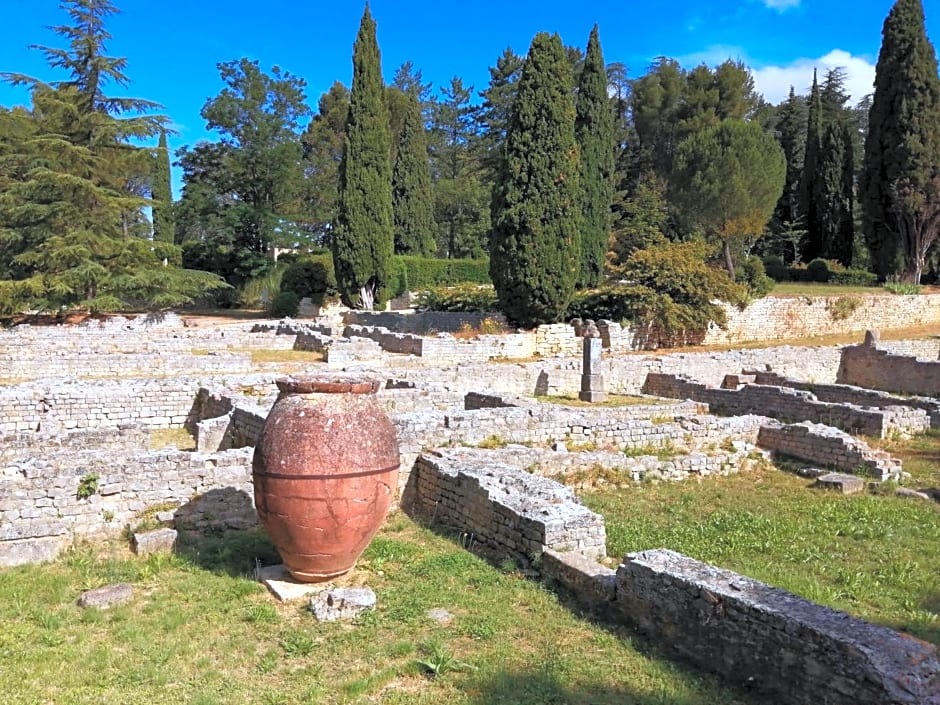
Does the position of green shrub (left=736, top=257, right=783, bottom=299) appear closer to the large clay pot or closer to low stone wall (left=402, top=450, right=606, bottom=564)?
low stone wall (left=402, top=450, right=606, bottom=564)

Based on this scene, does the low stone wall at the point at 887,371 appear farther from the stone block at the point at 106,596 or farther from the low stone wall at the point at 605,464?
the stone block at the point at 106,596

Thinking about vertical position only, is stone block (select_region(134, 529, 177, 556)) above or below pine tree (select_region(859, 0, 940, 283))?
below

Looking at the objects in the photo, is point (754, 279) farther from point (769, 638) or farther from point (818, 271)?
point (769, 638)

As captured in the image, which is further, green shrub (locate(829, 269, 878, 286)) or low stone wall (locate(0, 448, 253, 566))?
green shrub (locate(829, 269, 878, 286))

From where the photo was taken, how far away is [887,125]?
131 feet

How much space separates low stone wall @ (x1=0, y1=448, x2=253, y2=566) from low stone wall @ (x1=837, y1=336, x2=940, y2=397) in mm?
20515

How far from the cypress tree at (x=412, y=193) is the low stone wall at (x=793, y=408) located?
26559 millimetres

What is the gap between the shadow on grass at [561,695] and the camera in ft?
15.2

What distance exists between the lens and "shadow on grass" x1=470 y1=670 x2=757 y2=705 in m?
4.64

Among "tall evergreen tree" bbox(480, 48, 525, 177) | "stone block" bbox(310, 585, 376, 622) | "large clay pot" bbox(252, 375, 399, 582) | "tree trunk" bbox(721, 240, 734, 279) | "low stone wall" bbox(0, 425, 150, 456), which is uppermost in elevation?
"tall evergreen tree" bbox(480, 48, 525, 177)

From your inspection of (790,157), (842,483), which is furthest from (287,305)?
(790,157)

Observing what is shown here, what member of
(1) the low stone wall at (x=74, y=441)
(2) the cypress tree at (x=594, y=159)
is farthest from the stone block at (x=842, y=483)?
(2) the cypress tree at (x=594, y=159)

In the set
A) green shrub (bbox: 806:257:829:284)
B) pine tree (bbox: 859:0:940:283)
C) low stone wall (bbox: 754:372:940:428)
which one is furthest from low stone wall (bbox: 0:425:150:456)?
green shrub (bbox: 806:257:829:284)

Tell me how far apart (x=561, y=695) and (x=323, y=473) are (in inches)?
97.8
